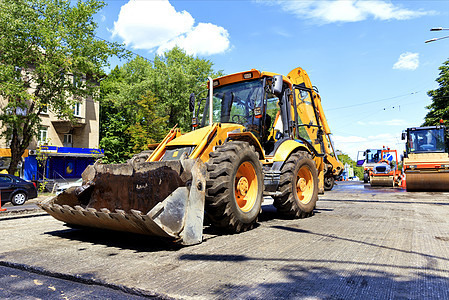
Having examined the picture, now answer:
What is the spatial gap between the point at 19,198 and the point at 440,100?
135 ft

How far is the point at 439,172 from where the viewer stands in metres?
15.3

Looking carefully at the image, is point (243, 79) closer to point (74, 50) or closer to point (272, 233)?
point (272, 233)

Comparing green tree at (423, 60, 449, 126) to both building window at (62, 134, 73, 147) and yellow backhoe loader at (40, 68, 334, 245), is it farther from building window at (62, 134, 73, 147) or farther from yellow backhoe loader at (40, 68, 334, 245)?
building window at (62, 134, 73, 147)

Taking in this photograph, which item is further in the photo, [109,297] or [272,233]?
[272,233]

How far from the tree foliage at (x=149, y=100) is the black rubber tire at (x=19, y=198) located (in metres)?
10.6

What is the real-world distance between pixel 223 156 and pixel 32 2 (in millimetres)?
18053

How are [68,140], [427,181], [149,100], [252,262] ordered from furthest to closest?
[68,140], [149,100], [427,181], [252,262]

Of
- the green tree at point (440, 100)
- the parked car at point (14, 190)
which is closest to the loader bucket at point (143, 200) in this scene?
the parked car at point (14, 190)

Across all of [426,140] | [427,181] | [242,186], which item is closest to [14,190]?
[242,186]

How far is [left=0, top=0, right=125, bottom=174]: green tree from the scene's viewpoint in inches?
669

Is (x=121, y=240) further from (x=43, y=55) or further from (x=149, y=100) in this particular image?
(x=149, y=100)

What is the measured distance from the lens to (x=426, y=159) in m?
15.9

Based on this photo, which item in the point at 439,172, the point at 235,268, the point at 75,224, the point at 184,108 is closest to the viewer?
the point at 235,268

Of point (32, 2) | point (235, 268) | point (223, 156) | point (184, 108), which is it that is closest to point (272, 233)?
point (223, 156)
